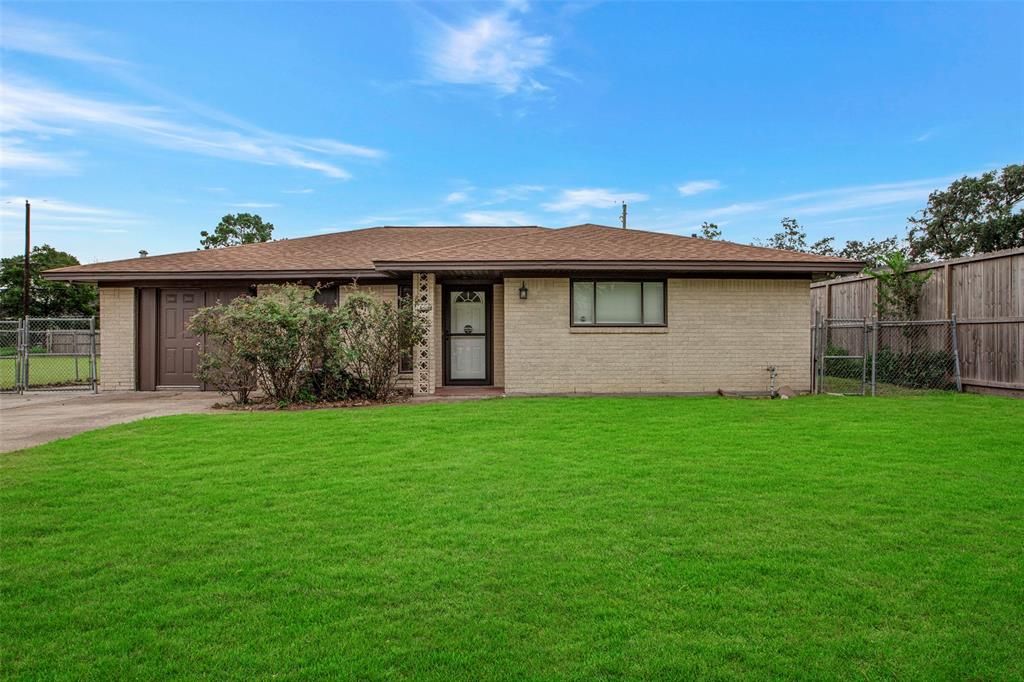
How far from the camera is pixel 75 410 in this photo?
10.4 meters

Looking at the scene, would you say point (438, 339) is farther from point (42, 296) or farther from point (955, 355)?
point (42, 296)

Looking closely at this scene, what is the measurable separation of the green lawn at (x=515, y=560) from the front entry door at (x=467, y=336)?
253 inches

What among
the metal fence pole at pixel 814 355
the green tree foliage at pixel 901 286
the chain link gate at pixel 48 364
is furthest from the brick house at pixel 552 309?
the green tree foliage at pixel 901 286

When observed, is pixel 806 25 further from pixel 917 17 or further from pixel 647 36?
pixel 647 36

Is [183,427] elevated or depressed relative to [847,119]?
depressed

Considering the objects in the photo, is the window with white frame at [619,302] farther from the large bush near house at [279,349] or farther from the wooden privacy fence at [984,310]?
the large bush near house at [279,349]

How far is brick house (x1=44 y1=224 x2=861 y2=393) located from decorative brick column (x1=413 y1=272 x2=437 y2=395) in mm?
22

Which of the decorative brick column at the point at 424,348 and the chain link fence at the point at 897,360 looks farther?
the chain link fence at the point at 897,360

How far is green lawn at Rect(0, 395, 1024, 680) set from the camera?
104 inches

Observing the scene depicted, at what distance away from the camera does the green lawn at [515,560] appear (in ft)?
8.69

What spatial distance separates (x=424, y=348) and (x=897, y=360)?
10895 mm

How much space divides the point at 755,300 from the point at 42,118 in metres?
16.8

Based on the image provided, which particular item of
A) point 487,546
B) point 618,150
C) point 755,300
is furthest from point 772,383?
point 618,150

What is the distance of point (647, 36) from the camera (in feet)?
50.6
